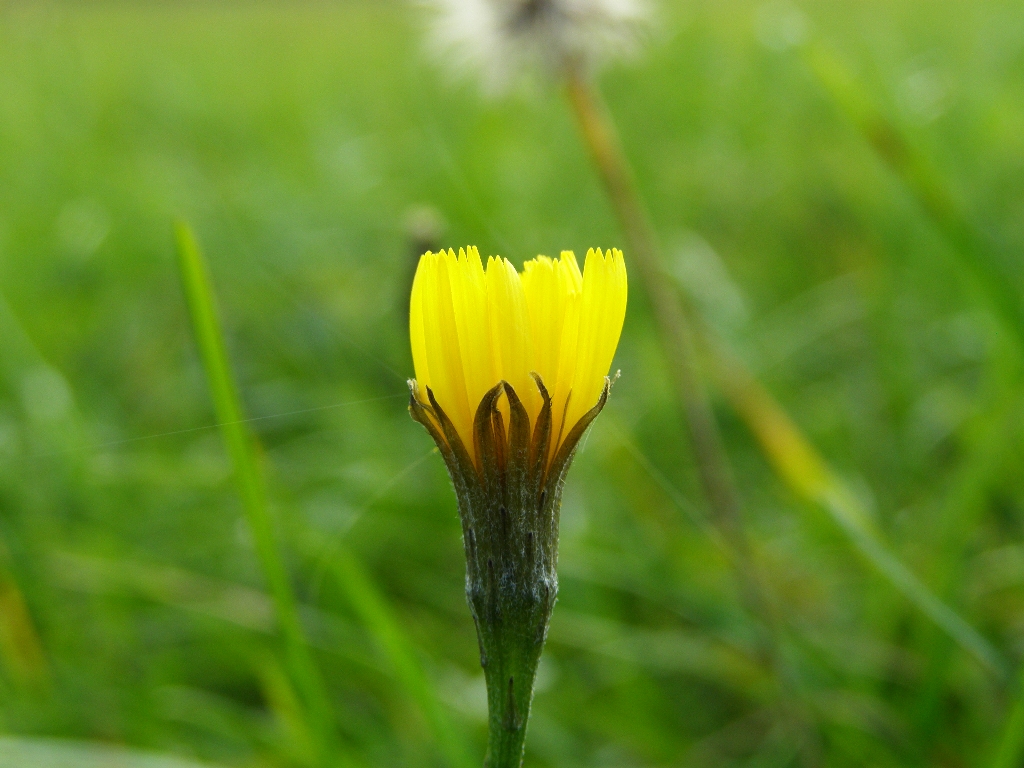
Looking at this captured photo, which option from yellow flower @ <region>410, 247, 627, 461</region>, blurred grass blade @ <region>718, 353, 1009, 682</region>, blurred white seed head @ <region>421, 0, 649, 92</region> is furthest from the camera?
blurred white seed head @ <region>421, 0, 649, 92</region>

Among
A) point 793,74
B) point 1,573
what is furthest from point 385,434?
point 793,74

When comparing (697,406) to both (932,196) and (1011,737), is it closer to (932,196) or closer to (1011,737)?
(932,196)

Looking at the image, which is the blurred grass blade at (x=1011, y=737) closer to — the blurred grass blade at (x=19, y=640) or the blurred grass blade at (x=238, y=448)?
the blurred grass blade at (x=238, y=448)

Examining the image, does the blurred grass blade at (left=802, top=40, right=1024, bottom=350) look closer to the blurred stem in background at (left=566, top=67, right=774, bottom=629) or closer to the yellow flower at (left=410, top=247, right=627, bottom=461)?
the blurred stem in background at (left=566, top=67, right=774, bottom=629)

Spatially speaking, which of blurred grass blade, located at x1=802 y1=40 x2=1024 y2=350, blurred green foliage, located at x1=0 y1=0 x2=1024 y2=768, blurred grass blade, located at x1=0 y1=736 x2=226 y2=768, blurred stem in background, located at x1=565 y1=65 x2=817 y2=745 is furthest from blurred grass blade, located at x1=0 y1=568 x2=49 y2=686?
blurred grass blade, located at x1=802 y1=40 x2=1024 y2=350

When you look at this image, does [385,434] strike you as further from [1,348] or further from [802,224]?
[802,224]

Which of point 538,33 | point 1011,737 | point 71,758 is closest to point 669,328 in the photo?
point 538,33
